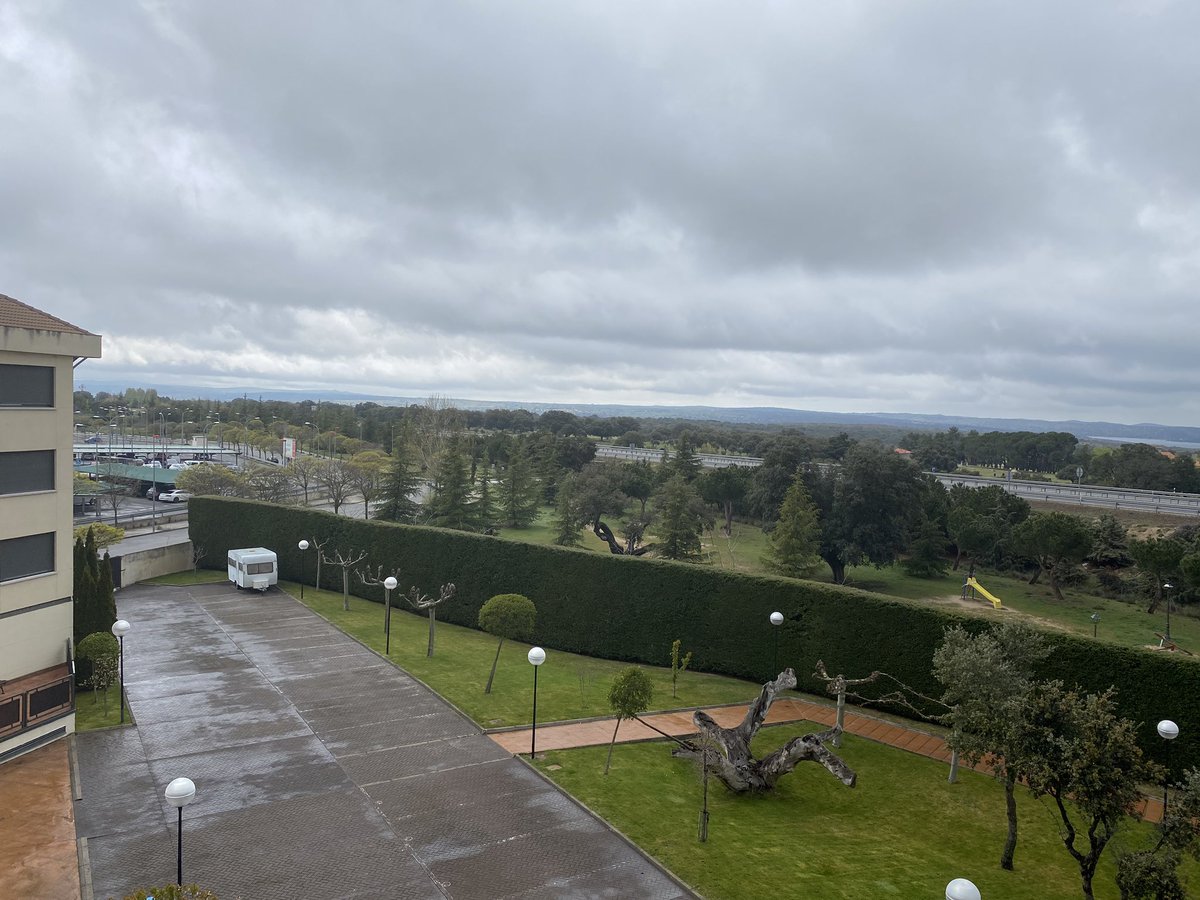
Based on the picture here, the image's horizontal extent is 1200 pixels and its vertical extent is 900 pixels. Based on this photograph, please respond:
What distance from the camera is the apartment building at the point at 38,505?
16938 millimetres

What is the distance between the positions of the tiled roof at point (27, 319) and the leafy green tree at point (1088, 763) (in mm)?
20910

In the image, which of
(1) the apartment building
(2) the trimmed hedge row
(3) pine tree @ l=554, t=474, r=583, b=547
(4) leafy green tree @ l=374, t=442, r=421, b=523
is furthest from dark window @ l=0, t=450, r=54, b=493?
(3) pine tree @ l=554, t=474, r=583, b=547

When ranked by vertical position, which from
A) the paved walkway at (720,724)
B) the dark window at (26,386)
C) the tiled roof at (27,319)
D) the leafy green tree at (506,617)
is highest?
the tiled roof at (27,319)

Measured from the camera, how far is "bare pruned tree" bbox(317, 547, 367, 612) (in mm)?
28859

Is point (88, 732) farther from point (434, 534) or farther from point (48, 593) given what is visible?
point (434, 534)

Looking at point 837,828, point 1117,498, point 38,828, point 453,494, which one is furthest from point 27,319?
point 1117,498

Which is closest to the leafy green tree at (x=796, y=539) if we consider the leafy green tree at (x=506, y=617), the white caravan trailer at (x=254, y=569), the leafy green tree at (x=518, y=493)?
the leafy green tree at (x=506, y=617)

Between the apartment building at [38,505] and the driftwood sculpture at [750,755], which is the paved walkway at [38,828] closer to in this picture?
the apartment building at [38,505]

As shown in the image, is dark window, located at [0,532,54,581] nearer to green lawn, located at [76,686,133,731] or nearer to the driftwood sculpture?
green lawn, located at [76,686,133,731]

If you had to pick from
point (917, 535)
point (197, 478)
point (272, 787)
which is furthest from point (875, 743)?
point (197, 478)

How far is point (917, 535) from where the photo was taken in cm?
4397

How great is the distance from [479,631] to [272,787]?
13091 mm

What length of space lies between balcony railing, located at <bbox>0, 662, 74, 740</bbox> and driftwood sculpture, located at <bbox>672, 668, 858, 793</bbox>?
13.3 meters

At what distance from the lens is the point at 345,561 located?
31.0 m
